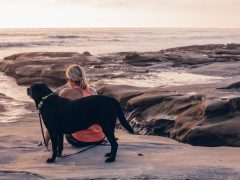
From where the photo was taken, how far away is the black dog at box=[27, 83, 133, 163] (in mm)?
5937

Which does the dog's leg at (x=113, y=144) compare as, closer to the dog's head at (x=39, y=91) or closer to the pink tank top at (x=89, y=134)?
the pink tank top at (x=89, y=134)

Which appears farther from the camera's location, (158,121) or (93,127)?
(158,121)

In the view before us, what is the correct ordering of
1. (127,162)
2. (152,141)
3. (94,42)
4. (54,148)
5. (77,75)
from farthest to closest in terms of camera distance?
(94,42) < (152,141) < (77,75) < (54,148) < (127,162)

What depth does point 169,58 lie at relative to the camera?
2419 cm

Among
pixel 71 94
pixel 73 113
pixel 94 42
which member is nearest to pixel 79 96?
pixel 71 94

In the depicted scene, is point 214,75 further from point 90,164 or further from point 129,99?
point 90,164

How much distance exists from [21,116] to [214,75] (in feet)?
27.7

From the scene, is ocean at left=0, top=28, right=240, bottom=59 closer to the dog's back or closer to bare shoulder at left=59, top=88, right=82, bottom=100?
bare shoulder at left=59, top=88, right=82, bottom=100

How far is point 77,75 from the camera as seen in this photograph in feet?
22.1

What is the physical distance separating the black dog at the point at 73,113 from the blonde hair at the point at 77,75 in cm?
64

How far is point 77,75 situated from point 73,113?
88 cm

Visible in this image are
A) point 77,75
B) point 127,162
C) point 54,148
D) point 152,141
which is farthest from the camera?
point 152,141

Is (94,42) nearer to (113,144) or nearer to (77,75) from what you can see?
(77,75)

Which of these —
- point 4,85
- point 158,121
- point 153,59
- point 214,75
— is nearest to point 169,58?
point 153,59
